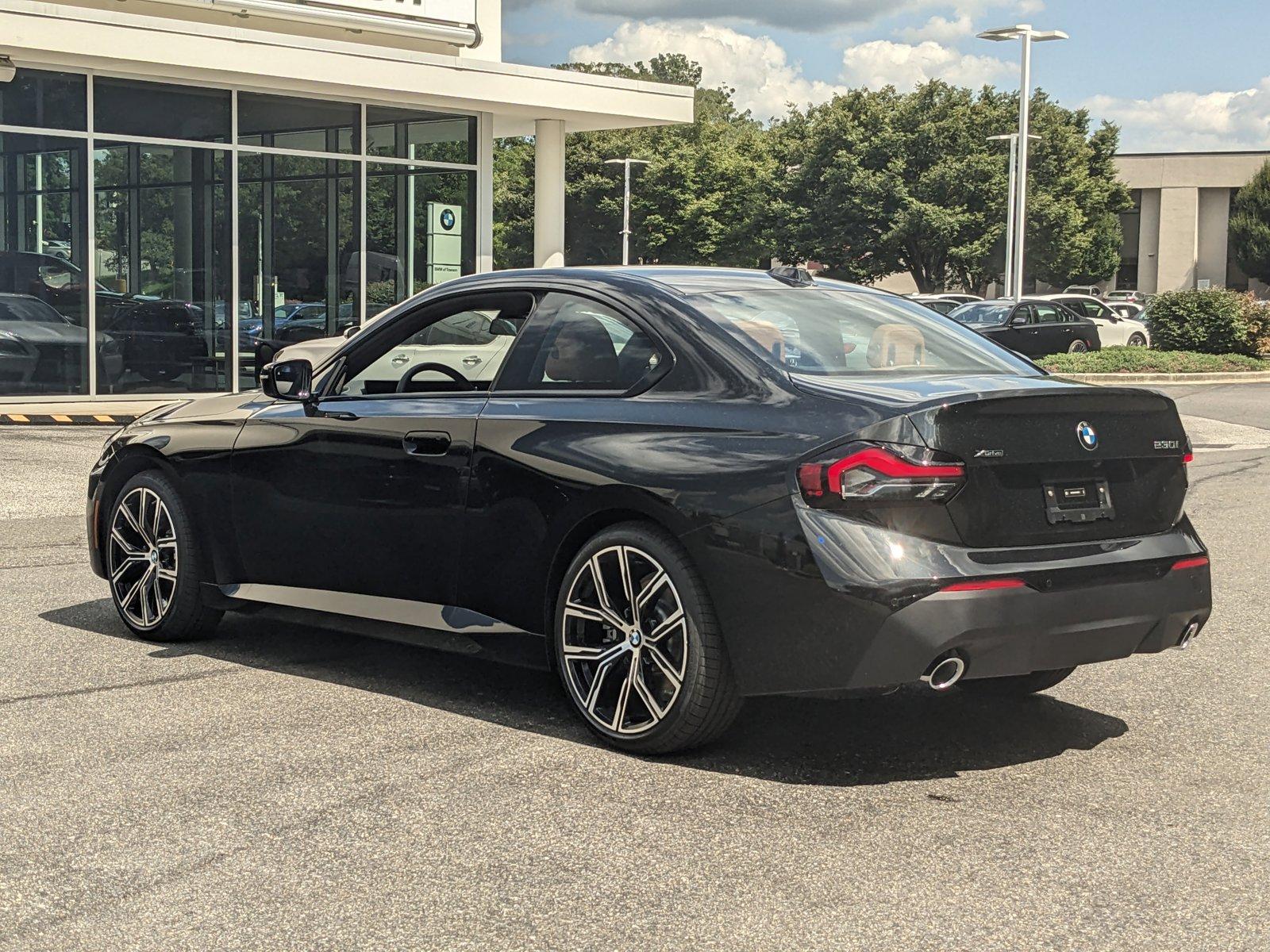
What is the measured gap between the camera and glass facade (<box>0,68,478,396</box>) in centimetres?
1888

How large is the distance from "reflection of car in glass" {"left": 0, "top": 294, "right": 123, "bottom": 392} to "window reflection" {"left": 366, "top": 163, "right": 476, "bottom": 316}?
396cm

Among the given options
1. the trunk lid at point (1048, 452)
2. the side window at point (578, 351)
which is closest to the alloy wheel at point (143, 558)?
the side window at point (578, 351)

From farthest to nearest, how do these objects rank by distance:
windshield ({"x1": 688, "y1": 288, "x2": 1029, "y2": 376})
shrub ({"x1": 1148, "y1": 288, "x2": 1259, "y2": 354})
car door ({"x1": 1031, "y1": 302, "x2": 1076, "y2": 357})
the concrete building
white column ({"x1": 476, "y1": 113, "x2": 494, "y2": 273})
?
the concrete building → car door ({"x1": 1031, "y1": 302, "x2": 1076, "y2": 357}) → shrub ({"x1": 1148, "y1": 288, "x2": 1259, "y2": 354}) → white column ({"x1": 476, "y1": 113, "x2": 494, "y2": 273}) → windshield ({"x1": 688, "y1": 288, "x2": 1029, "y2": 376})

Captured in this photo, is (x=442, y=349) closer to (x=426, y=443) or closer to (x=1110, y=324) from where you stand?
(x=426, y=443)

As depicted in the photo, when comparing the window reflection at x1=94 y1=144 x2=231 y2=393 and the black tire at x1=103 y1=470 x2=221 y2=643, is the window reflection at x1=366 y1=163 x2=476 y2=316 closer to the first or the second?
the window reflection at x1=94 y1=144 x2=231 y2=393

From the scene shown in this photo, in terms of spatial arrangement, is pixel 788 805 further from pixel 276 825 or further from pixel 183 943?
pixel 183 943

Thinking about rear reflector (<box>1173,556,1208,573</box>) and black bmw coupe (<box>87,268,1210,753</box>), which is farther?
rear reflector (<box>1173,556,1208,573</box>)

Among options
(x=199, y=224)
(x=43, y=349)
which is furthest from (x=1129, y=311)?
(x=43, y=349)

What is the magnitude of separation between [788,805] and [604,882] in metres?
0.82

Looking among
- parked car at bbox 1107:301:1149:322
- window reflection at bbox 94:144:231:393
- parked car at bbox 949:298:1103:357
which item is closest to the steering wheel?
window reflection at bbox 94:144:231:393

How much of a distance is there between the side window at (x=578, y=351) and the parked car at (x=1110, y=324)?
108 feet

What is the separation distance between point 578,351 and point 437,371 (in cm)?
73

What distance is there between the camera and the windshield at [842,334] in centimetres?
514

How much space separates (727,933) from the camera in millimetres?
3566
